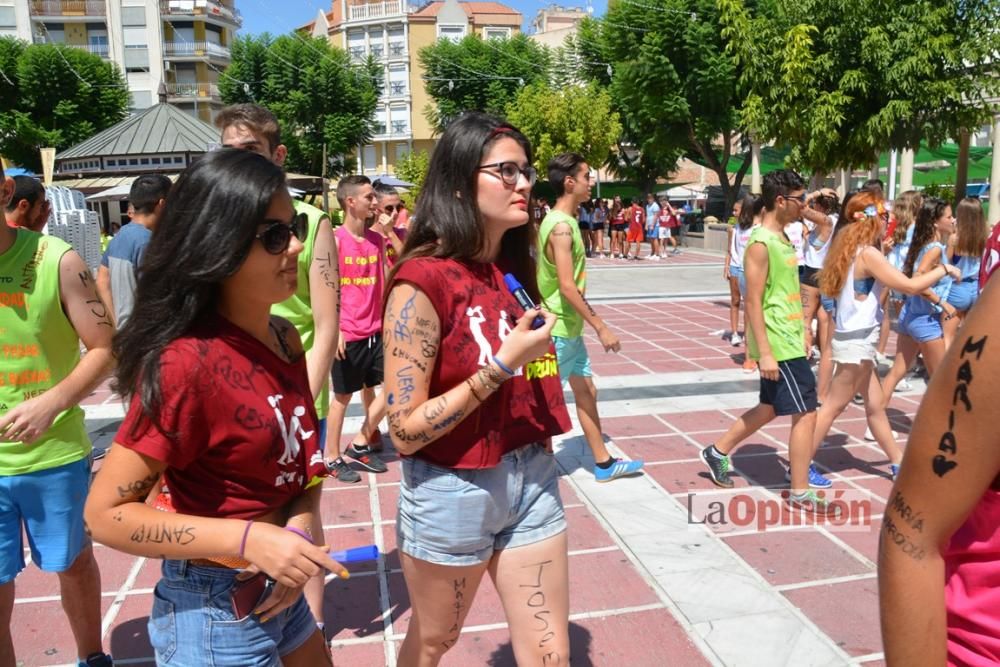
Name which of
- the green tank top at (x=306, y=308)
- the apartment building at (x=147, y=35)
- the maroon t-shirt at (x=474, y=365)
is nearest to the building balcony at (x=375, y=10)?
the apartment building at (x=147, y=35)

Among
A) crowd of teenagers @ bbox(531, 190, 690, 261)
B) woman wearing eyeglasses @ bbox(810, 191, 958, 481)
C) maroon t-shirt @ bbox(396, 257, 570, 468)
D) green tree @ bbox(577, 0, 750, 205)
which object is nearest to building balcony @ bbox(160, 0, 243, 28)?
green tree @ bbox(577, 0, 750, 205)

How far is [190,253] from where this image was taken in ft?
5.38

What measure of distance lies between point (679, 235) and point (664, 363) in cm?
1975

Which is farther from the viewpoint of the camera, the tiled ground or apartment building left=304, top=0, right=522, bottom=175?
apartment building left=304, top=0, right=522, bottom=175

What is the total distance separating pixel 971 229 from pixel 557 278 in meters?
3.54

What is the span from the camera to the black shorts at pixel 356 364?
512 cm

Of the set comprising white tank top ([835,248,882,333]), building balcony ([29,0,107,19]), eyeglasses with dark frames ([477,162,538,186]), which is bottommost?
white tank top ([835,248,882,333])

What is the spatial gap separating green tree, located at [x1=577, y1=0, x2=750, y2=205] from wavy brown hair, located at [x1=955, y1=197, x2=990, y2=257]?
2143 centimetres

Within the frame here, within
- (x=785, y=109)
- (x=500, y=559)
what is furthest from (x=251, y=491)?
(x=785, y=109)

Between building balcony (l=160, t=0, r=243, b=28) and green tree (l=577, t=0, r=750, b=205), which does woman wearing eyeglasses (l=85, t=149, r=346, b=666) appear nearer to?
green tree (l=577, t=0, r=750, b=205)

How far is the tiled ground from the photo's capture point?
3.12m

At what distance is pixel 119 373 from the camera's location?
165cm

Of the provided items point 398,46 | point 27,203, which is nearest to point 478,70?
point 398,46

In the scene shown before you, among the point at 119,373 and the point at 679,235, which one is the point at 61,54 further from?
the point at 119,373
